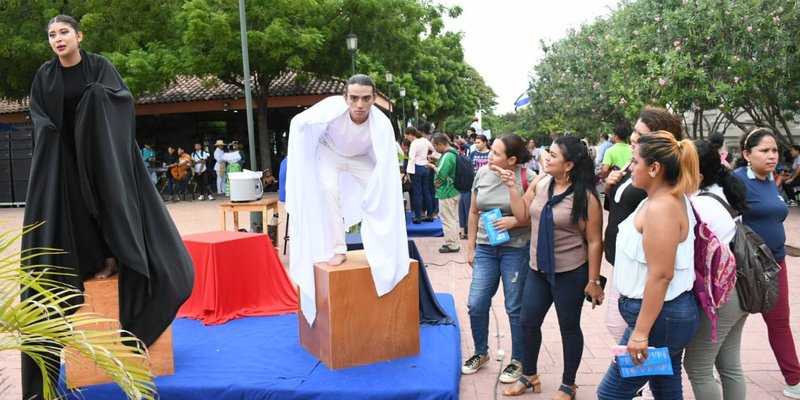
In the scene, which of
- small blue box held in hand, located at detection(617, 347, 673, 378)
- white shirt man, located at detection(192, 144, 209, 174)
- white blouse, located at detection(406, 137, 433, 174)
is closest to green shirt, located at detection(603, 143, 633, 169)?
white blouse, located at detection(406, 137, 433, 174)

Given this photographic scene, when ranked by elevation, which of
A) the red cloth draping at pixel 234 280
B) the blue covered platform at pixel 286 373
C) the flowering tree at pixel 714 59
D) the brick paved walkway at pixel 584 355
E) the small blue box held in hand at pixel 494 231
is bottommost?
the brick paved walkway at pixel 584 355

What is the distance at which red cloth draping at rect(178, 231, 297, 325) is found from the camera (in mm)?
5367

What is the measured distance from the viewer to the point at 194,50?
763 inches

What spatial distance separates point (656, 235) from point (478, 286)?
6.21 ft

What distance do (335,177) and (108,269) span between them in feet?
4.99

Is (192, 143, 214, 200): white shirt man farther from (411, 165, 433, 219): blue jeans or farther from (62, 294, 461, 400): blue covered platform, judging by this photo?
(62, 294, 461, 400): blue covered platform

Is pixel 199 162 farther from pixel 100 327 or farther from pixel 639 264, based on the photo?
pixel 639 264

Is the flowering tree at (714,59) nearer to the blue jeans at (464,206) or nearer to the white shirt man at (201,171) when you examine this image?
the blue jeans at (464,206)

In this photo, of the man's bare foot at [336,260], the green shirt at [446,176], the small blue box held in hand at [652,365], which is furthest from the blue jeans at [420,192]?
the small blue box held in hand at [652,365]

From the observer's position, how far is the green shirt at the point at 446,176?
9.44m

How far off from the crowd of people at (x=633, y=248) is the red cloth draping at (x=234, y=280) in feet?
6.59

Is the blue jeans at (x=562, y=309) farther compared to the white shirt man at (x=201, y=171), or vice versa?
the white shirt man at (x=201, y=171)

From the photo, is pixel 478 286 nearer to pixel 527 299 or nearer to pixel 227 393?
pixel 527 299

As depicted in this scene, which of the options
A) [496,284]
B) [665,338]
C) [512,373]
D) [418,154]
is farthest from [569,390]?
[418,154]
